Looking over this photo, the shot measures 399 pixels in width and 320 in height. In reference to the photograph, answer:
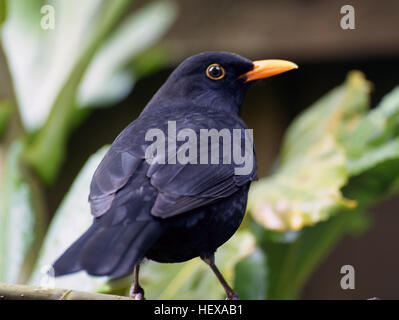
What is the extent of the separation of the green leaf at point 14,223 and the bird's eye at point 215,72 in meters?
0.95

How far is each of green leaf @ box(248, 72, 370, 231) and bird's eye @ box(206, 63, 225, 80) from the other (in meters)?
0.60

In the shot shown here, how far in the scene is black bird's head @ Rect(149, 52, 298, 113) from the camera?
4.54 ft

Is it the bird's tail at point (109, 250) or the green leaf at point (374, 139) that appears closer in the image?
the bird's tail at point (109, 250)

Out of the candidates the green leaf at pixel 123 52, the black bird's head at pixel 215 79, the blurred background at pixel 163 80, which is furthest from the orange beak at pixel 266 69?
the green leaf at pixel 123 52

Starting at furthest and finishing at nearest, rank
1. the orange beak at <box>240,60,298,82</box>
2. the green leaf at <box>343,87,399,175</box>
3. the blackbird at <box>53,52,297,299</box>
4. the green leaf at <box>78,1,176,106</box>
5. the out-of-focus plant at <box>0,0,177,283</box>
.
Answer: the green leaf at <box>78,1,176,106</box> < the green leaf at <box>343,87,399,175</box> < the out-of-focus plant at <box>0,0,177,283</box> < the orange beak at <box>240,60,298,82</box> < the blackbird at <box>53,52,297,299</box>

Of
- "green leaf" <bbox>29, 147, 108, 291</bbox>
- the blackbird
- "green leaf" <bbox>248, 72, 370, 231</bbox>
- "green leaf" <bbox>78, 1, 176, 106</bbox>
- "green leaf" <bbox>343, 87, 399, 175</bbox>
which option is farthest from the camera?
"green leaf" <bbox>78, 1, 176, 106</bbox>

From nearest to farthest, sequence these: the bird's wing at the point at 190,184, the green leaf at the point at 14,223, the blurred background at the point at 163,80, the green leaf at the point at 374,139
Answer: the bird's wing at the point at 190,184 → the green leaf at the point at 14,223 → the green leaf at the point at 374,139 → the blurred background at the point at 163,80

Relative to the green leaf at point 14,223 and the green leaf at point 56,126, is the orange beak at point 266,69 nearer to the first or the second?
the green leaf at point 14,223

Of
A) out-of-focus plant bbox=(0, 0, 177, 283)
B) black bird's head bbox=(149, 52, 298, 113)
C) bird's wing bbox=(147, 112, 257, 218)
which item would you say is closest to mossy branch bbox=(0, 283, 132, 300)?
bird's wing bbox=(147, 112, 257, 218)

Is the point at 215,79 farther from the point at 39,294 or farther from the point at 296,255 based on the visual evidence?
the point at 296,255

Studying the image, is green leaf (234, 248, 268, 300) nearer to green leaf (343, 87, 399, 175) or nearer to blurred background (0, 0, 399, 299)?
blurred background (0, 0, 399, 299)

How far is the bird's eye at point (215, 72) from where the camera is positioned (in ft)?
4.55

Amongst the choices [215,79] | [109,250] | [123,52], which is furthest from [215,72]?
[123,52]

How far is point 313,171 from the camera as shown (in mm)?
2260
